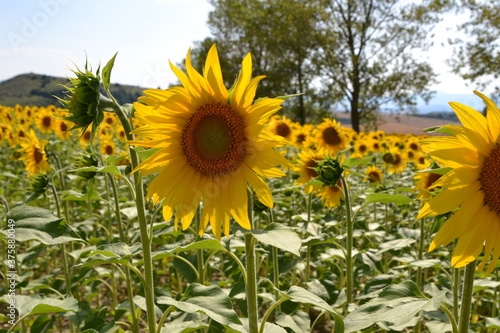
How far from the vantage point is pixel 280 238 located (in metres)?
1.38

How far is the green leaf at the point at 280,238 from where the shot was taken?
129 centimetres

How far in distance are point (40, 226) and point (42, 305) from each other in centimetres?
37

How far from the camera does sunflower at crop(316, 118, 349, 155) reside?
5.44m

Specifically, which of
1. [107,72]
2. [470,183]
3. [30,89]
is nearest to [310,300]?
[470,183]

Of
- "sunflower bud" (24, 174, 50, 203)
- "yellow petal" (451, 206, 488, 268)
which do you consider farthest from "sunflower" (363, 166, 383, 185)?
"yellow petal" (451, 206, 488, 268)

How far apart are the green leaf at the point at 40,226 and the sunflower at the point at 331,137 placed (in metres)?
4.33

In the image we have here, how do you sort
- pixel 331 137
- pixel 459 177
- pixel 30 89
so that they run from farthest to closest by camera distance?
pixel 30 89 → pixel 331 137 → pixel 459 177

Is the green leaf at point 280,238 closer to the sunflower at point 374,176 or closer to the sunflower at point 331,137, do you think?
the sunflower at point 331,137

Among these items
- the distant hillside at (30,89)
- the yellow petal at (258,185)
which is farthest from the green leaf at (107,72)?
the distant hillside at (30,89)

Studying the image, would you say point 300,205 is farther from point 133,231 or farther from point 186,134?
point 186,134

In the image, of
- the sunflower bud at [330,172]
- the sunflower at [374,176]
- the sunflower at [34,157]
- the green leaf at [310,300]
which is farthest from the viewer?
the sunflower at [374,176]

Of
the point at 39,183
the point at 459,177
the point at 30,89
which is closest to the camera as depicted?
the point at 459,177

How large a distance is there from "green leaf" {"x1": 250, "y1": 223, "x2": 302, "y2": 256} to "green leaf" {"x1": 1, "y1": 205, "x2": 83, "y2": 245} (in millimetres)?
575

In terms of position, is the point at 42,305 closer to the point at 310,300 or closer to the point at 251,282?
the point at 251,282
